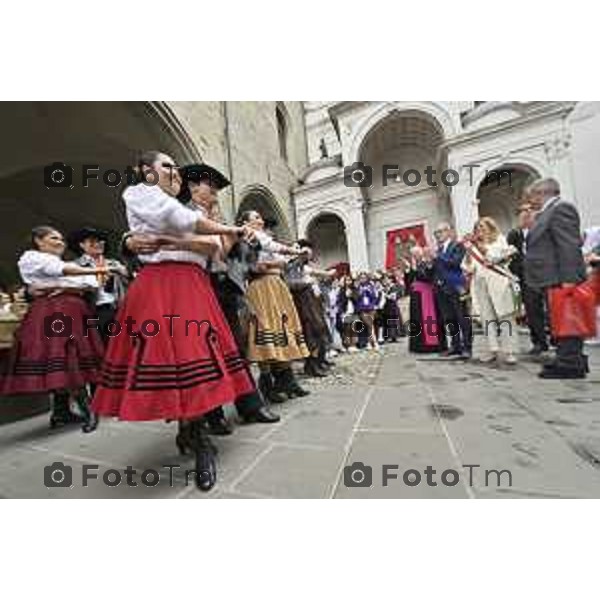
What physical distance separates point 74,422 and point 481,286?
145 inches

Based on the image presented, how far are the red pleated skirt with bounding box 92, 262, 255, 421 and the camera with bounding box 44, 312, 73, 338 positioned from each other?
1.33 meters

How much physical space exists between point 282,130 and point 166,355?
499 inches

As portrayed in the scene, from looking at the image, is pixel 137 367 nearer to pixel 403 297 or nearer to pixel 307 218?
pixel 403 297

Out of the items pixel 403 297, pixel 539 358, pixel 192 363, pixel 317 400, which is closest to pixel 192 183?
pixel 192 363

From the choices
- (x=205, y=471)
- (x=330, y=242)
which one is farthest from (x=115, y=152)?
(x=330, y=242)

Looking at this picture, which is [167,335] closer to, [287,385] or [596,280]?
[287,385]

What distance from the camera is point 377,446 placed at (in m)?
2.02

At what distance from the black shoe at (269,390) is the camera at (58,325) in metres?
1.41

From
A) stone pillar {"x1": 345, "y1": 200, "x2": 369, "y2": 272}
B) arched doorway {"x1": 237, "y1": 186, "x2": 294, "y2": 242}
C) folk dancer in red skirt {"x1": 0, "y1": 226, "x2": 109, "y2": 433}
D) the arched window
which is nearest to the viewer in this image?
folk dancer in red skirt {"x1": 0, "y1": 226, "x2": 109, "y2": 433}

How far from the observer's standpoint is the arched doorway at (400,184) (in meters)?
12.5

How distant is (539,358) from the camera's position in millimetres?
4094

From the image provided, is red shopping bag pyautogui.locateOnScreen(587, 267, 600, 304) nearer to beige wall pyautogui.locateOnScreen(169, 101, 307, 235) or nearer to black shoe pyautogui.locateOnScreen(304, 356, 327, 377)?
black shoe pyautogui.locateOnScreen(304, 356, 327, 377)

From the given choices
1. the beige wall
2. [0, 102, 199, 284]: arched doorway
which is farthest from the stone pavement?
the beige wall

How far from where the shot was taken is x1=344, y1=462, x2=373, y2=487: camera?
1.65 m
